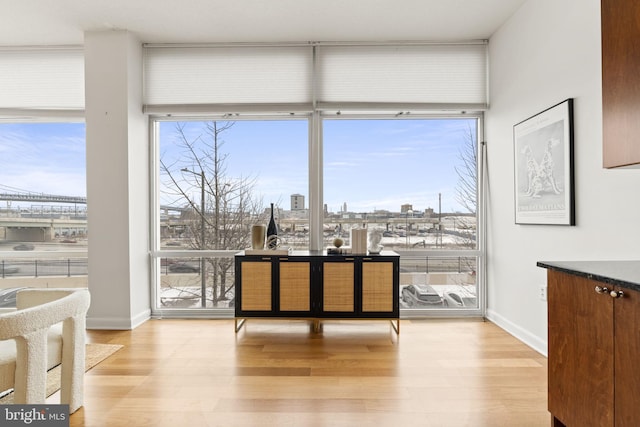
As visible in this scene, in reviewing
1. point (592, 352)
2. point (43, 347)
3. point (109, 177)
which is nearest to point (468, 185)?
point (592, 352)

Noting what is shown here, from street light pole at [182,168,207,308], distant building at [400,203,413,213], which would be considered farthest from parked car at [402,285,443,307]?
street light pole at [182,168,207,308]

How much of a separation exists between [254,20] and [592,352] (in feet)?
11.6

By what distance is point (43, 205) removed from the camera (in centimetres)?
419

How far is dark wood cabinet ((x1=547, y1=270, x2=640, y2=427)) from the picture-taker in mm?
1338

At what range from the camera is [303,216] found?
411cm

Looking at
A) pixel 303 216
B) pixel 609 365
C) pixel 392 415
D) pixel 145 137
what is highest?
pixel 145 137

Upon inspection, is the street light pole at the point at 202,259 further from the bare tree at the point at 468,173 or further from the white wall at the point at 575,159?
the white wall at the point at 575,159

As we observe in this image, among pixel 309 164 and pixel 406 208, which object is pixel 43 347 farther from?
pixel 406 208

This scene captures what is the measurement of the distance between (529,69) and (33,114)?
4960 mm

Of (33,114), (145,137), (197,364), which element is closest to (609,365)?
(197,364)

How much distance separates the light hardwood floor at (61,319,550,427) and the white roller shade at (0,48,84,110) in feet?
8.38

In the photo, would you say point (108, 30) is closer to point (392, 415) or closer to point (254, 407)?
point (254, 407)

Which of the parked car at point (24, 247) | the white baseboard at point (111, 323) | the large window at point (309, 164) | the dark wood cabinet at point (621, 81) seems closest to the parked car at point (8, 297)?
the parked car at point (24, 247)

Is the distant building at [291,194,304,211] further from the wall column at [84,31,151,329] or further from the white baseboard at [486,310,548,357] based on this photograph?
the white baseboard at [486,310,548,357]
